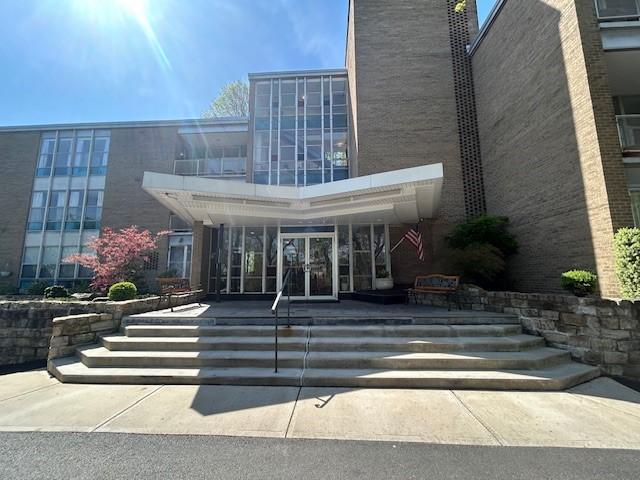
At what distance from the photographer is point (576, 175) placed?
7730 millimetres

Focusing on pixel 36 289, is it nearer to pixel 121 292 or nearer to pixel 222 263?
pixel 222 263

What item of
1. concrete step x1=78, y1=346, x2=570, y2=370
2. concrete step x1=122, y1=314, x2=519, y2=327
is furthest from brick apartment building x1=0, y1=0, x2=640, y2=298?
concrete step x1=78, y1=346, x2=570, y2=370

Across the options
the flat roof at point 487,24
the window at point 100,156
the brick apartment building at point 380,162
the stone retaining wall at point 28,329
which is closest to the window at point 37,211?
the brick apartment building at point 380,162

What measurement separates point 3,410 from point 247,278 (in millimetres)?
8423

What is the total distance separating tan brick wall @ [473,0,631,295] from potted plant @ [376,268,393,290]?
4.49 m

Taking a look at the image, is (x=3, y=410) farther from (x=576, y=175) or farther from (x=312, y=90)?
(x=312, y=90)

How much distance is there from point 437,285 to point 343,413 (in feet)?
19.9

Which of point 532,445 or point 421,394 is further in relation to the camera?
point 421,394

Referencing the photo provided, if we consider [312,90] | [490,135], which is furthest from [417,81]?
[312,90]

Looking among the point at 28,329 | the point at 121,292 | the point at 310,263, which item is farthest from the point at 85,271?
the point at 310,263

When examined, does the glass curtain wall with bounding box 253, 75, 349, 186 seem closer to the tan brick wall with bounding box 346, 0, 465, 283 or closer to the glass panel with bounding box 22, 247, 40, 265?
the tan brick wall with bounding box 346, 0, 465, 283

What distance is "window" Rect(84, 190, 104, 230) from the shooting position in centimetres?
1822

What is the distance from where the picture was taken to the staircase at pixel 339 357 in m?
4.54

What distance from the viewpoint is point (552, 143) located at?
8.64m
